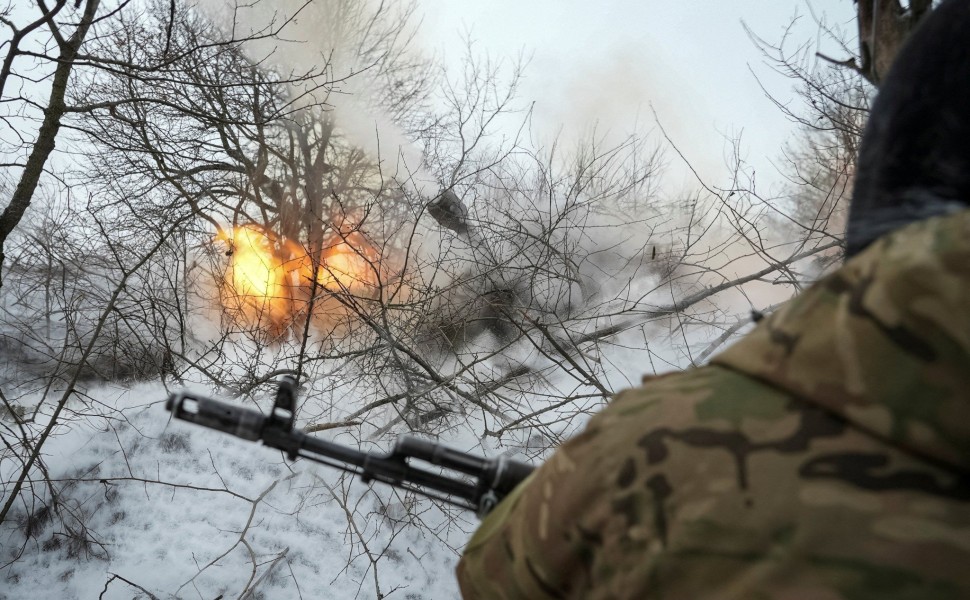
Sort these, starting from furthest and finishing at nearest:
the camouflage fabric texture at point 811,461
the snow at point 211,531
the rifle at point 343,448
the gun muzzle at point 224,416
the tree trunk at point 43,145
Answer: the snow at point 211,531
the tree trunk at point 43,145
the gun muzzle at point 224,416
the rifle at point 343,448
the camouflage fabric texture at point 811,461

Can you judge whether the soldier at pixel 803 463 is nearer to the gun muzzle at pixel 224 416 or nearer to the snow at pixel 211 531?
the gun muzzle at pixel 224 416

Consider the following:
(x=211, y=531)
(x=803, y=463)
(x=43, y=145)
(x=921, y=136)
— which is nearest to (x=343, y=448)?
(x=803, y=463)

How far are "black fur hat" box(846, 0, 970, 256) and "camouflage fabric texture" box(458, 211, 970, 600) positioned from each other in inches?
13.1

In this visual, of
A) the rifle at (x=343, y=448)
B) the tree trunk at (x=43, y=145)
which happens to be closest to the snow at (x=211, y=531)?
the tree trunk at (x=43, y=145)

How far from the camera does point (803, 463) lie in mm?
608

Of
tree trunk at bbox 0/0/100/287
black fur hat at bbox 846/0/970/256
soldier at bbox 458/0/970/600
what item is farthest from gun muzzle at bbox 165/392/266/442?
tree trunk at bbox 0/0/100/287

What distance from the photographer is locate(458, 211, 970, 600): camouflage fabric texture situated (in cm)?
55

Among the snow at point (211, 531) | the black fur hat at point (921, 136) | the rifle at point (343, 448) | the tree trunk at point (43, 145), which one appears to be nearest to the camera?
the black fur hat at point (921, 136)

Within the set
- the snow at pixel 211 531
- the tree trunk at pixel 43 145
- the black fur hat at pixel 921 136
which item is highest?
the tree trunk at pixel 43 145

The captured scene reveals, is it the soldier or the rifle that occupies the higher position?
the rifle

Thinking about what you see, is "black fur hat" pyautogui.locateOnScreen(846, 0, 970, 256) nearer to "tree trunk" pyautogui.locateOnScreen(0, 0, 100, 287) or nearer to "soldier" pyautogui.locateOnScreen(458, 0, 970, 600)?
"soldier" pyautogui.locateOnScreen(458, 0, 970, 600)

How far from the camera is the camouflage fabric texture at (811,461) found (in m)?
0.55

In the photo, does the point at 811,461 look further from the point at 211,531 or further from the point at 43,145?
the point at 211,531

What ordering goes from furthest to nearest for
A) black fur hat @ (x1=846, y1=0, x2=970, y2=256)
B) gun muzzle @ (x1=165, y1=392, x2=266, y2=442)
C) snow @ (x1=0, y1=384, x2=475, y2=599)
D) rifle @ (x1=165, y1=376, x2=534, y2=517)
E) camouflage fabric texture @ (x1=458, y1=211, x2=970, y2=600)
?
snow @ (x1=0, y1=384, x2=475, y2=599) < gun muzzle @ (x1=165, y1=392, x2=266, y2=442) < rifle @ (x1=165, y1=376, x2=534, y2=517) < black fur hat @ (x1=846, y1=0, x2=970, y2=256) < camouflage fabric texture @ (x1=458, y1=211, x2=970, y2=600)
